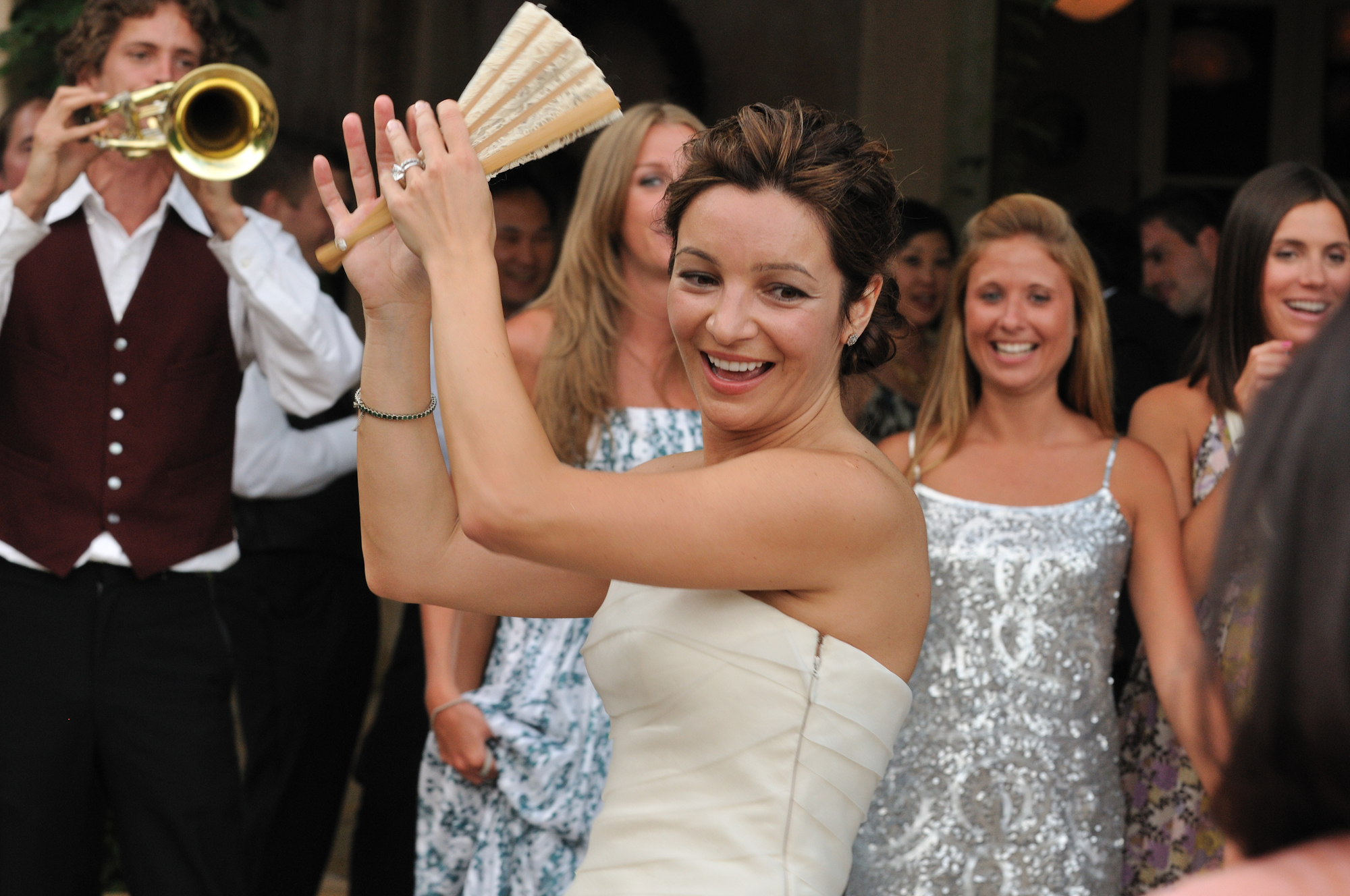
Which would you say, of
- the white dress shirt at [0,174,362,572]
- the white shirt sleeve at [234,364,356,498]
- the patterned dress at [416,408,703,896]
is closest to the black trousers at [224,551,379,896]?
the white shirt sleeve at [234,364,356,498]

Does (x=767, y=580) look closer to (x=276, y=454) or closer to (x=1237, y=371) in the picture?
(x=1237, y=371)

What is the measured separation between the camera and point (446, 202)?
5.63 ft

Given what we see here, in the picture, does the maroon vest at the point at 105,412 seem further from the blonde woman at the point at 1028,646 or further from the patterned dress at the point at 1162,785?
the patterned dress at the point at 1162,785

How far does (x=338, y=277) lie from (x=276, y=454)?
185 cm

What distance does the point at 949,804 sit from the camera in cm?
296

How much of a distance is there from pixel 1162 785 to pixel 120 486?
2430 millimetres

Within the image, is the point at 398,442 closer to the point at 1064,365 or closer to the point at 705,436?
the point at 705,436

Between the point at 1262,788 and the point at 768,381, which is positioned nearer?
the point at 1262,788

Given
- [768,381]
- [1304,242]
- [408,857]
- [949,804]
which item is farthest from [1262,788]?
[408,857]

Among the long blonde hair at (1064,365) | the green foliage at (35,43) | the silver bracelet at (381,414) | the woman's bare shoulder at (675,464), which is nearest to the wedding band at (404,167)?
the silver bracelet at (381,414)

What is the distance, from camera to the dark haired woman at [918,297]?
13.1ft

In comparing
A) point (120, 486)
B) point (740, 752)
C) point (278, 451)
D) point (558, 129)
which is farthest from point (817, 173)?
point (278, 451)

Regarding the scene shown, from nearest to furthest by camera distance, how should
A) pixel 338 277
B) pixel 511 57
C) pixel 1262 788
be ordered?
pixel 1262 788
pixel 511 57
pixel 338 277

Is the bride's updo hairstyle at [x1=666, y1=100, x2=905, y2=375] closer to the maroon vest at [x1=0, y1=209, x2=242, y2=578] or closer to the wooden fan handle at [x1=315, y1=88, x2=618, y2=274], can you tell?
the wooden fan handle at [x1=315, y1=88, x2=618, y2=274]
